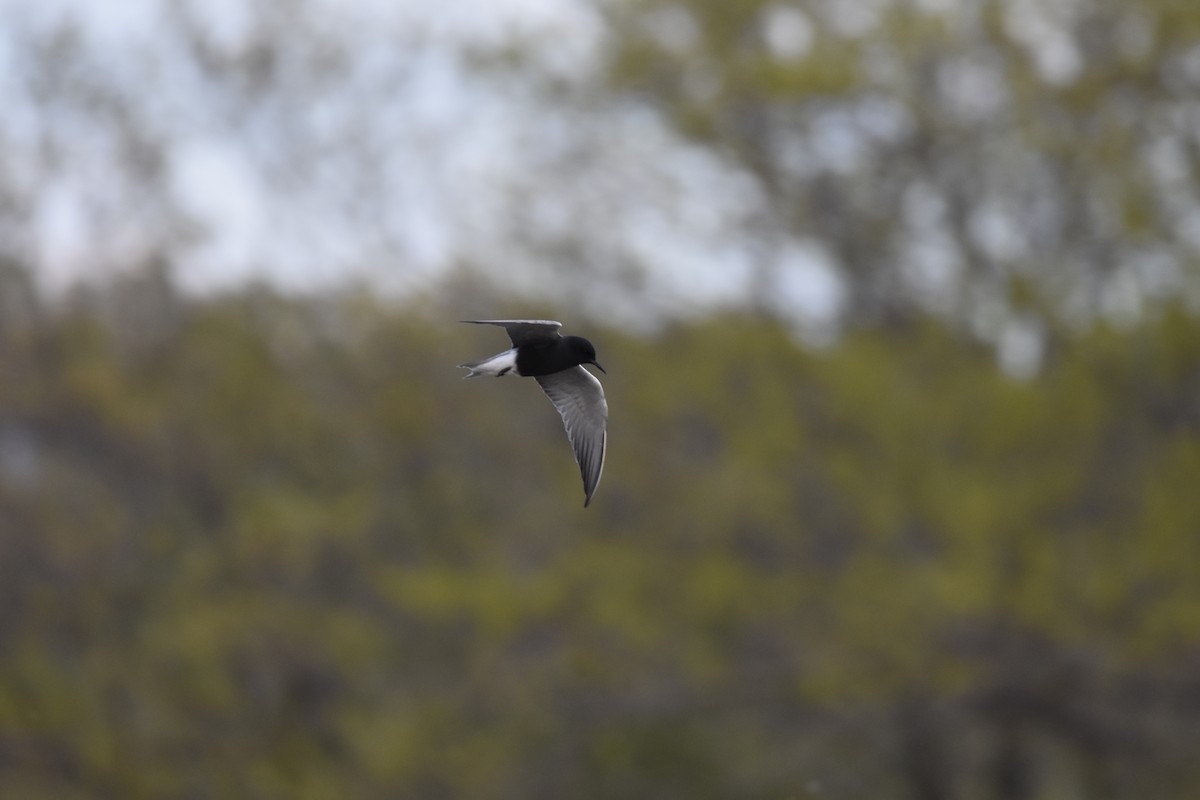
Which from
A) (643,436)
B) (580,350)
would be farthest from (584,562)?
(580,350)

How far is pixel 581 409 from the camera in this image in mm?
7730

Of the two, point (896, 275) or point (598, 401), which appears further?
point (896, 275)

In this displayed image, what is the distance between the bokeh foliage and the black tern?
9.86m

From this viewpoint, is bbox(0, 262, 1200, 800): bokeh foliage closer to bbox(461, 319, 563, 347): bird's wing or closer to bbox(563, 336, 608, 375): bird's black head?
bbox(563, 336, 608, 375): bird's black head

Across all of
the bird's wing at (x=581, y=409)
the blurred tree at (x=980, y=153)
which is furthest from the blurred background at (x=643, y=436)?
the bird's wing at (x=581, y=409)

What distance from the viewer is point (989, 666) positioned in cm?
1700

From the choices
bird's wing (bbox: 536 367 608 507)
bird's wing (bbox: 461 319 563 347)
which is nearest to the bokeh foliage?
bird's wing (bbox: 536 367 608 507)

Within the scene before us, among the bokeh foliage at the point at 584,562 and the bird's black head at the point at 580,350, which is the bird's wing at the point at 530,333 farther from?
the bokeh foliage at the point at 584,562

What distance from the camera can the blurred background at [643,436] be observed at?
17.5 meters

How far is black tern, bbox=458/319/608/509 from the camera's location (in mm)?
7057

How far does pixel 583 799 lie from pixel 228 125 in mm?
8423

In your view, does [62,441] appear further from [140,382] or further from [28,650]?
[28,650]

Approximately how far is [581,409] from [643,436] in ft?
36.5

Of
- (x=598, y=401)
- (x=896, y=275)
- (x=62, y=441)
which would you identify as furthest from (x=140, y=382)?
(x=598, y=401)
